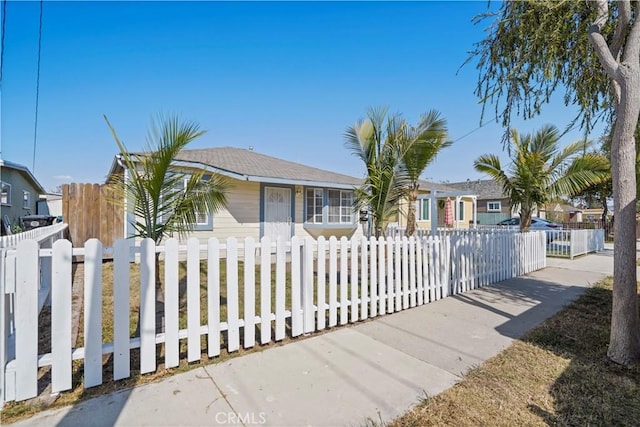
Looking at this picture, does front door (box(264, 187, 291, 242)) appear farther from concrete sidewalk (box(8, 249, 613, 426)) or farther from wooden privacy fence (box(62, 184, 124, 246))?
concrete sidewalk (box(8, 249, 613, 426))

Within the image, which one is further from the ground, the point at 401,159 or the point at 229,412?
the point at 401,159

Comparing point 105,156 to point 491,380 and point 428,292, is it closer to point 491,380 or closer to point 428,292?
point 428,292

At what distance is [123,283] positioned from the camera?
8.82 feet

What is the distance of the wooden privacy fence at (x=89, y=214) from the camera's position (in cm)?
863

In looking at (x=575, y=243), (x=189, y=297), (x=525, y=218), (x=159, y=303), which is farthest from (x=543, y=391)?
(x=575, y=243)

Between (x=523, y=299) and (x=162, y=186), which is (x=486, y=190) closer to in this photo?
(x=523, y=299)

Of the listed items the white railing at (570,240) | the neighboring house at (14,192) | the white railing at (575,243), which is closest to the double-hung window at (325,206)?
the white railing at (570,240)

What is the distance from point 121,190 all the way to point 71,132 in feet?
45.5

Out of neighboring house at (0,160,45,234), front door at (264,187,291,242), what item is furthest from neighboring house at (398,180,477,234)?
neighboring house at (0,160,45,234)

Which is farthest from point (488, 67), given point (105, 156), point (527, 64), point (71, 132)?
point (71, 132)

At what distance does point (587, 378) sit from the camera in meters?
2.86

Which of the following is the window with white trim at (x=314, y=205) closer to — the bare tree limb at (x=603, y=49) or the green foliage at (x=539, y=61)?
the green foliage at (x=539, y=61)

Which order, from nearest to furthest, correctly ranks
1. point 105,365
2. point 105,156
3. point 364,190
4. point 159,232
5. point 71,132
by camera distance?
point 105,365 → point 159,232 → point 364,190 → point 105,156 → point 71,132

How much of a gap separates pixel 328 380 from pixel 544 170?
952cm
